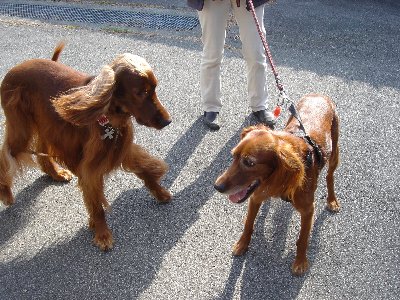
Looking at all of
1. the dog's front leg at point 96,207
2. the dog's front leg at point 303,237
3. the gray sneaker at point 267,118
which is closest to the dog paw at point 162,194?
the dog's front leg at point 96,207

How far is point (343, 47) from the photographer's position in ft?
19.8

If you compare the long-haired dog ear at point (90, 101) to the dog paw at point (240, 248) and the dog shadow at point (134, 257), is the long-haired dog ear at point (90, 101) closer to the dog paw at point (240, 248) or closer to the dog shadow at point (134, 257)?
the dog shadow at point (134, 257)

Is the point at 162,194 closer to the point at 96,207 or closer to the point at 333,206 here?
the point at 96,207

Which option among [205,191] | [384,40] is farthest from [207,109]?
[384,40]

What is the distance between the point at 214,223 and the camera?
11.2 ft

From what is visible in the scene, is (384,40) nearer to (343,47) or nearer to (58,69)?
(343,47)

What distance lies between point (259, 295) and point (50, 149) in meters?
1.91

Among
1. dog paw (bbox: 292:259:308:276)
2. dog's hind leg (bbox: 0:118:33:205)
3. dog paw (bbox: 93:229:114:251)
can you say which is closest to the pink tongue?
dog paw (bbox: 292:259:308:276)

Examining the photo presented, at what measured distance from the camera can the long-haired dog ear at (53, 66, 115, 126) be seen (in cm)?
254

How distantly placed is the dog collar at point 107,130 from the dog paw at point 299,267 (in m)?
1.54

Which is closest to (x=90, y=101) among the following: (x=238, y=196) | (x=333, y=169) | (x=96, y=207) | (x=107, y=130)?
(x=107, y=130)

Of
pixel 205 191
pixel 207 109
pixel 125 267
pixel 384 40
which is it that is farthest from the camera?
pixel 384 40

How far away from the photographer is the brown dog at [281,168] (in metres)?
2.37

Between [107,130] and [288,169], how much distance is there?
48.2 inches
